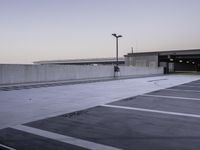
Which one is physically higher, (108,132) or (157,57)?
(157,57)

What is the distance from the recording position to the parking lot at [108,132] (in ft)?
15.0

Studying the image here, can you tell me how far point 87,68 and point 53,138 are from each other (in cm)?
2157

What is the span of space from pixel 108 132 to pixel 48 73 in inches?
667

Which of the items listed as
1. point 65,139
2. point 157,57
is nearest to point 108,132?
point 65,139

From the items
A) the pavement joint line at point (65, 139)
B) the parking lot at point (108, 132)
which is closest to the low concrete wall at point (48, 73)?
the parking lot at point (108, 132)

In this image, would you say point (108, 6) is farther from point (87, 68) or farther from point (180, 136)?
point (180, 136)

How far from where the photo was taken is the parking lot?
15.0ft

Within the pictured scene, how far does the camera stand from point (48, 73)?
848 inches

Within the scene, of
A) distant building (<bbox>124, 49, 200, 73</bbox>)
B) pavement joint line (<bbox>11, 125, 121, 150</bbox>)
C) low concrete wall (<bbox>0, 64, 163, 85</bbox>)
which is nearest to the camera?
pavement joint line (<bbox>11, 125, 121, 150</bbox>)

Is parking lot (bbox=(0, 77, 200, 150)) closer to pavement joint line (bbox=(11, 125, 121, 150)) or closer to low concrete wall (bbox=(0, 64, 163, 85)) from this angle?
pavement joint line (bbox=(11, 125, 121, 150))

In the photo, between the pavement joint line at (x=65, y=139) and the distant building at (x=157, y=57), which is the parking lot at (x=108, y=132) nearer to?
the pavement joint line at (x=65, y=139)

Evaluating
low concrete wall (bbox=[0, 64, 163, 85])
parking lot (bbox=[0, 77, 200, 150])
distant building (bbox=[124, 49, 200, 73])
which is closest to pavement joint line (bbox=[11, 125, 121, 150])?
parking lot (bbox=[0, 77, 200, 150])

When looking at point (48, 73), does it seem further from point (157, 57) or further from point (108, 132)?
point (157, 57)

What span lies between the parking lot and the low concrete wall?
12.2m
